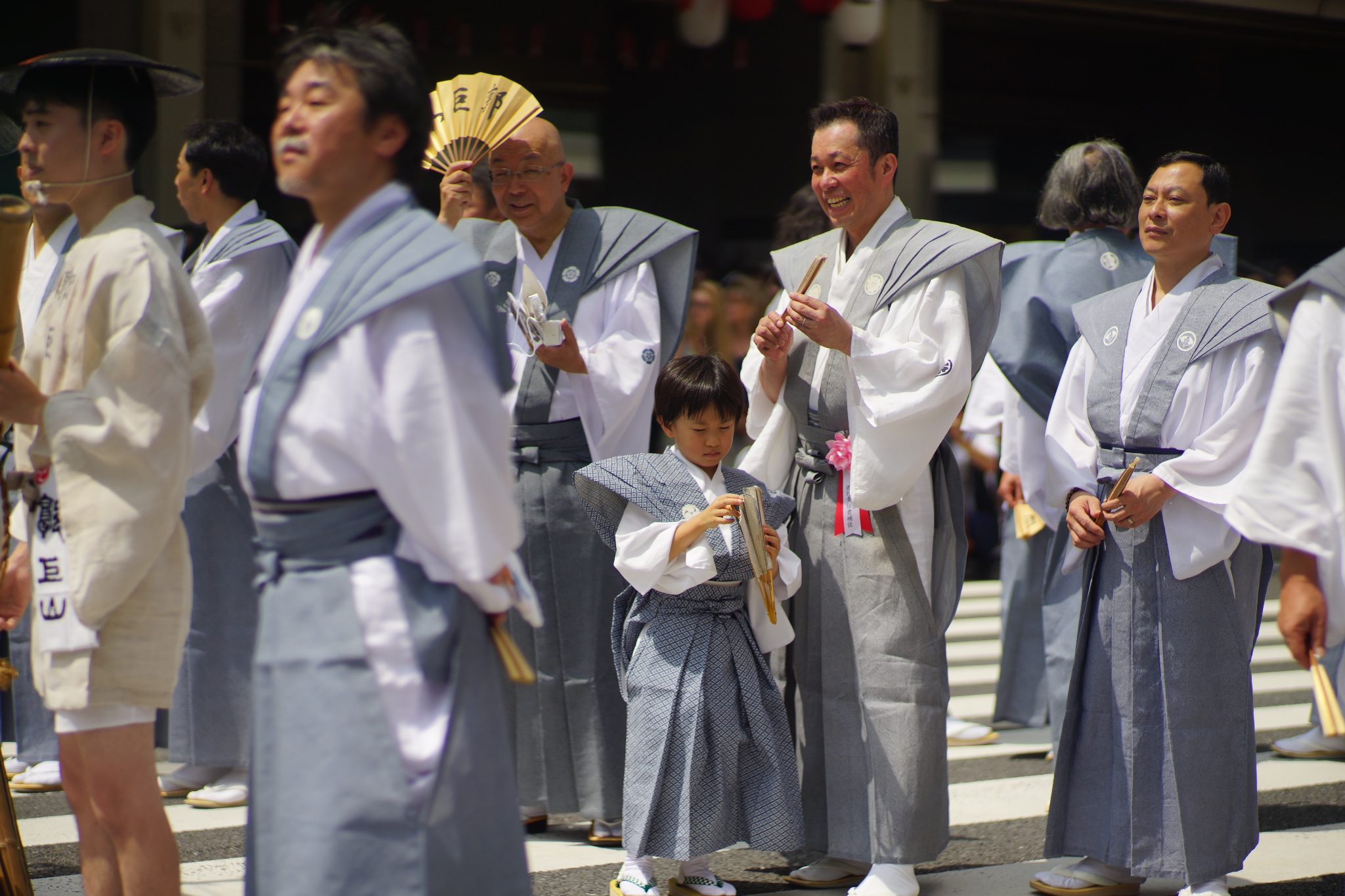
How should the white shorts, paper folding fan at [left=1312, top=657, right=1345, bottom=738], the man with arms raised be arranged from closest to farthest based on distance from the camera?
the man with arms raised
paper folding fan at [left=1312, top=657, right=1345, bottom=738]
the white shorts

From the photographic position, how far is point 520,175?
13.6ft

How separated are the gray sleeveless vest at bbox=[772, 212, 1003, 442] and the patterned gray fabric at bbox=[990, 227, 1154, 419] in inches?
44.0

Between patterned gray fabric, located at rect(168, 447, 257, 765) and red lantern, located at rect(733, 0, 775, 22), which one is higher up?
red lantern, located at rect(733, 0, 775, 22)

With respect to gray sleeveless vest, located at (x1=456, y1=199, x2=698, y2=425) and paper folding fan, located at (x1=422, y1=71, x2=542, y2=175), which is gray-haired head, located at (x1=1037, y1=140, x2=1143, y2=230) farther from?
paper folding fan, located at (x1=422, y1=71, x2=542, y2=175)

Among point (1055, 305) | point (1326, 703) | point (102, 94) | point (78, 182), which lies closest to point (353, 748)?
point (78, 182)

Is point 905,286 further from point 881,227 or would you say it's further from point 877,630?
point 877,630

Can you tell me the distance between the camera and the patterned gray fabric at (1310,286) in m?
2.63

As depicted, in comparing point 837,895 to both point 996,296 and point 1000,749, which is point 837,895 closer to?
point 996,296

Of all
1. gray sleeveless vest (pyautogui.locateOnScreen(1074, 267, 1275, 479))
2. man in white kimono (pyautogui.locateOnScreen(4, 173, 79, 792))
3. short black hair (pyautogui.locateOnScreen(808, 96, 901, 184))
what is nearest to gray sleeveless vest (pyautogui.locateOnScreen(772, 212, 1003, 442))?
short black hair (pyautogui.locateOnScreen(808, 96, 901, 184))

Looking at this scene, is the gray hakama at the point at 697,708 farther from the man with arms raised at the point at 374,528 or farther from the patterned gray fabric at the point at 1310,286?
the patterned gray fabric at the point at 1310,286

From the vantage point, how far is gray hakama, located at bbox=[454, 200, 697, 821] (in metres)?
4.11

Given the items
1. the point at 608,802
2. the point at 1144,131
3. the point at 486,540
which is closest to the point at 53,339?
the point at 486,540

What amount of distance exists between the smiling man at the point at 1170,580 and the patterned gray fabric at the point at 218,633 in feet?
8.07

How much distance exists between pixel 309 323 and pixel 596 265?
2035 mm
